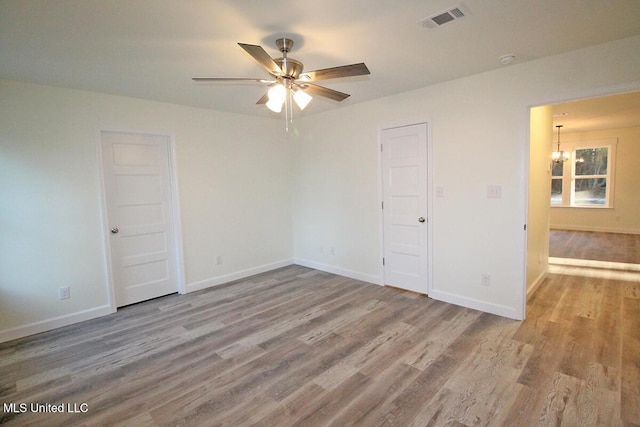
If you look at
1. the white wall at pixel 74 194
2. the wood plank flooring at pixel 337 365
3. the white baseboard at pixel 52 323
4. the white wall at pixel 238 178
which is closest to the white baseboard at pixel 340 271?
the white wall at pixel 238 178

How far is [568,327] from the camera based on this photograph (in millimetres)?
3014

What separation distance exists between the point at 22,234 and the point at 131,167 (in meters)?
1.25

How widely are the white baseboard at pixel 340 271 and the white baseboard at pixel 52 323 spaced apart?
9.37 ft

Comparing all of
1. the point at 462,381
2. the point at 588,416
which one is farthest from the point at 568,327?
the point at 462,381

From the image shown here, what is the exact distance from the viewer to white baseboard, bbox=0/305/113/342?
10.1ft

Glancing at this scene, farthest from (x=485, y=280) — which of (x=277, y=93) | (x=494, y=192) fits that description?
(x=277, y=93)

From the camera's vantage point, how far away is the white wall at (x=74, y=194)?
3.08m

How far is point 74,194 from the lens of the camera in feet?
11.2

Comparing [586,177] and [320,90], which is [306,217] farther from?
[586,177]

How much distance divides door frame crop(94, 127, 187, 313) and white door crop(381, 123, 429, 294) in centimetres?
278

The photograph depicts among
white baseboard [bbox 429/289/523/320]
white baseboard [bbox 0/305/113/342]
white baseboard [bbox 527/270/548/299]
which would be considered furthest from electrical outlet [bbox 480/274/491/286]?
white baseboard [bbox 0/305/113/342]

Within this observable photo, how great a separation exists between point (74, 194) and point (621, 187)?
10.6 m

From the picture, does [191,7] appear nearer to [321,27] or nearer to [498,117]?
[321,27]

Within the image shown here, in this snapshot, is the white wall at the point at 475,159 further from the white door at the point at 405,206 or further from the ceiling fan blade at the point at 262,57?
the ceiling fan blade at the point at 262,57
